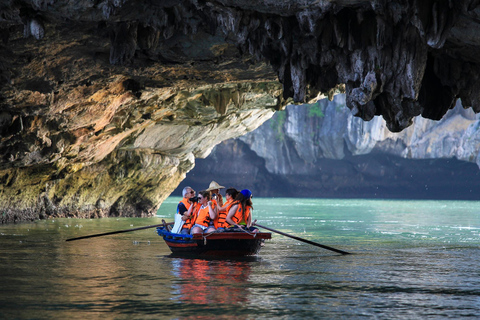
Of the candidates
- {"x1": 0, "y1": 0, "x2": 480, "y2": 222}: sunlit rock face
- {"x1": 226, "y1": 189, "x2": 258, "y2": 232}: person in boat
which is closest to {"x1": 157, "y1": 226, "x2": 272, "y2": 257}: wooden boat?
{"x1": 226, "y1": 189, "x2": 258, "y2": 232}: person in boat

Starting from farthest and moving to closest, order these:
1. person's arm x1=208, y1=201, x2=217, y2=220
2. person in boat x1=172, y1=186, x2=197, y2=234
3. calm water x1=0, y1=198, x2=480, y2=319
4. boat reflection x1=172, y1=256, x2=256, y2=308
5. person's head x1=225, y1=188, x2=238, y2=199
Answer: person in boat x1=172, y1=186, x2=197, y2=234 → person's arm x1=208, y1=201, x2=217, y2=220 → person's head x1=225, y1=188, x2=238, y2=199 → boat reflection x1=172, y1=256, x2=256, y2=308 → calm water x1=0, y1=198, x2=480, y2=319

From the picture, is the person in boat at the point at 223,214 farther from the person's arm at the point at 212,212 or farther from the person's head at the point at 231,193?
the person's arm at the point at 212,212

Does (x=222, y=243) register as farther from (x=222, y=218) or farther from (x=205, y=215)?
(x=205, y=215)

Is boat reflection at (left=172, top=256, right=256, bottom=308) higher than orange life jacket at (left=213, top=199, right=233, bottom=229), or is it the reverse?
orange life jacket at (left=213, top=199, right=233, bottom=229)

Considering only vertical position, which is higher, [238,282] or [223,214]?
[223,214]

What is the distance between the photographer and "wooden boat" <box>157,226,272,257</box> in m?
14.1

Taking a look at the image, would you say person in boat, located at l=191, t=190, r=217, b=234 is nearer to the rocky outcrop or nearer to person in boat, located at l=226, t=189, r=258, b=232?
person in boat, located at l=226, t=189, r=258, b=232

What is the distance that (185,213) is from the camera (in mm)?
15695

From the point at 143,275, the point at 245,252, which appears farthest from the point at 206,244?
the point at 143,275

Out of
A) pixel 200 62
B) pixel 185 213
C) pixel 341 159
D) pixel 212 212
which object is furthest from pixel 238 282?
pixel 341 159

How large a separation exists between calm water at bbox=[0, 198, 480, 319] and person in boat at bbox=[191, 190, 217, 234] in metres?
1.11

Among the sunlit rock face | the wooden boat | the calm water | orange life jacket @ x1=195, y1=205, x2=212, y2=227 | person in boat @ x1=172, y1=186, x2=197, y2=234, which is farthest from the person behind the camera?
person in boat @ x1=172, y1=186, x2=197, y2=234

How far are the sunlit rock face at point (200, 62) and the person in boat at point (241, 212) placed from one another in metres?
2.62

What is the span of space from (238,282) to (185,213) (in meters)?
5.38
